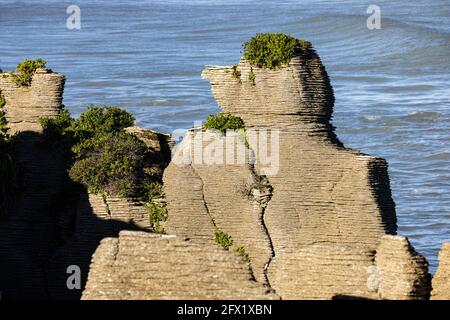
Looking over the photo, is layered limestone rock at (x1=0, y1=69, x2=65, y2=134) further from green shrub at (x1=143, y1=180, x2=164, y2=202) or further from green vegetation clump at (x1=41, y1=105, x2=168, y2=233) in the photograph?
green shrub at (x1=143, y1=180, x2=164, y2=202)

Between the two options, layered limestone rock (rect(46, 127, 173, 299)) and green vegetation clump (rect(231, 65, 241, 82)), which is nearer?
layered limestone rock (rect(46, 127, 173, 299))

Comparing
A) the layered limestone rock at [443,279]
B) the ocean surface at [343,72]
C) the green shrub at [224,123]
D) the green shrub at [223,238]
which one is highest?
the ocean surface at [343,72]

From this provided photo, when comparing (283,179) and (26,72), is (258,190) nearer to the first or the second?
(283,179)

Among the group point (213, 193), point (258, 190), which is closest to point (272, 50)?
point (258, 190)

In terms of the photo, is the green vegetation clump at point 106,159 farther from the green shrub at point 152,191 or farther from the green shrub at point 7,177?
the green shrub at point 7,177

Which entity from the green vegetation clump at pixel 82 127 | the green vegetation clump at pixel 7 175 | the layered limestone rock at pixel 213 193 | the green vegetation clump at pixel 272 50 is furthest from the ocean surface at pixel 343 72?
the green vegetation clump at pixel 7 175

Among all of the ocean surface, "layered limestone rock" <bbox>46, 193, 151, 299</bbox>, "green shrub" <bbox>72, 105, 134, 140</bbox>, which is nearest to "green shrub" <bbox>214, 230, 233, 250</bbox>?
"layered limestone rock" <bbox>46, 193, 151, 299</bbox>

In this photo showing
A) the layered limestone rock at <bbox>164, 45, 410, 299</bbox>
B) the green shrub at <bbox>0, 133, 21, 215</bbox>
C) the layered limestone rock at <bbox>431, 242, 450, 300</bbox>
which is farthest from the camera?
the green shrub at <bbox>0, 133, 21, 215</bbox>
